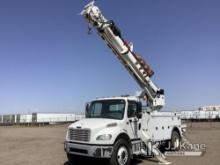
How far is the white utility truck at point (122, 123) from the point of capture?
1107cm

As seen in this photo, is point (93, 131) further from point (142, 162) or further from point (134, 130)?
point (142, 162)

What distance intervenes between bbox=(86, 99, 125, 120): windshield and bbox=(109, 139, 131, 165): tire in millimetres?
1044

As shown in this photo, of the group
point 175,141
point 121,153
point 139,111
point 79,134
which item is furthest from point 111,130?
point 175,141

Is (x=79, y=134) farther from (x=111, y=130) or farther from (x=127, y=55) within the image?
(x=127, y=55)

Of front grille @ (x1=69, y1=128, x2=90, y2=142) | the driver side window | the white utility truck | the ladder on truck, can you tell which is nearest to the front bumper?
the white utility truck

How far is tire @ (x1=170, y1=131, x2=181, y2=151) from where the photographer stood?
16.3 m

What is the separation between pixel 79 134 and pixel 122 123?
5.57ft

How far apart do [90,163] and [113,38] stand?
6.10 metres

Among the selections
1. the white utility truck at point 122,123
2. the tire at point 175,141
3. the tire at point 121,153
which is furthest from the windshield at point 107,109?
the tire at point 175,141

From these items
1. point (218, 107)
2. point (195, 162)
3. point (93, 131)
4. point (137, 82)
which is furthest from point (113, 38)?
point (218, 107)

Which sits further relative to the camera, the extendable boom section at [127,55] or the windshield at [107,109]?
the extendable boom section at [127,55]

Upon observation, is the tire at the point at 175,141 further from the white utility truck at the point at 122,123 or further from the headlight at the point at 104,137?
the headlight at the point at 104,137

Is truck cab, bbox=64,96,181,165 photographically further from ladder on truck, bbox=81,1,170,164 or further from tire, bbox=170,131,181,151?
tire, bbox=170,131,181,151

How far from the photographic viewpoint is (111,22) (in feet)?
49.2
